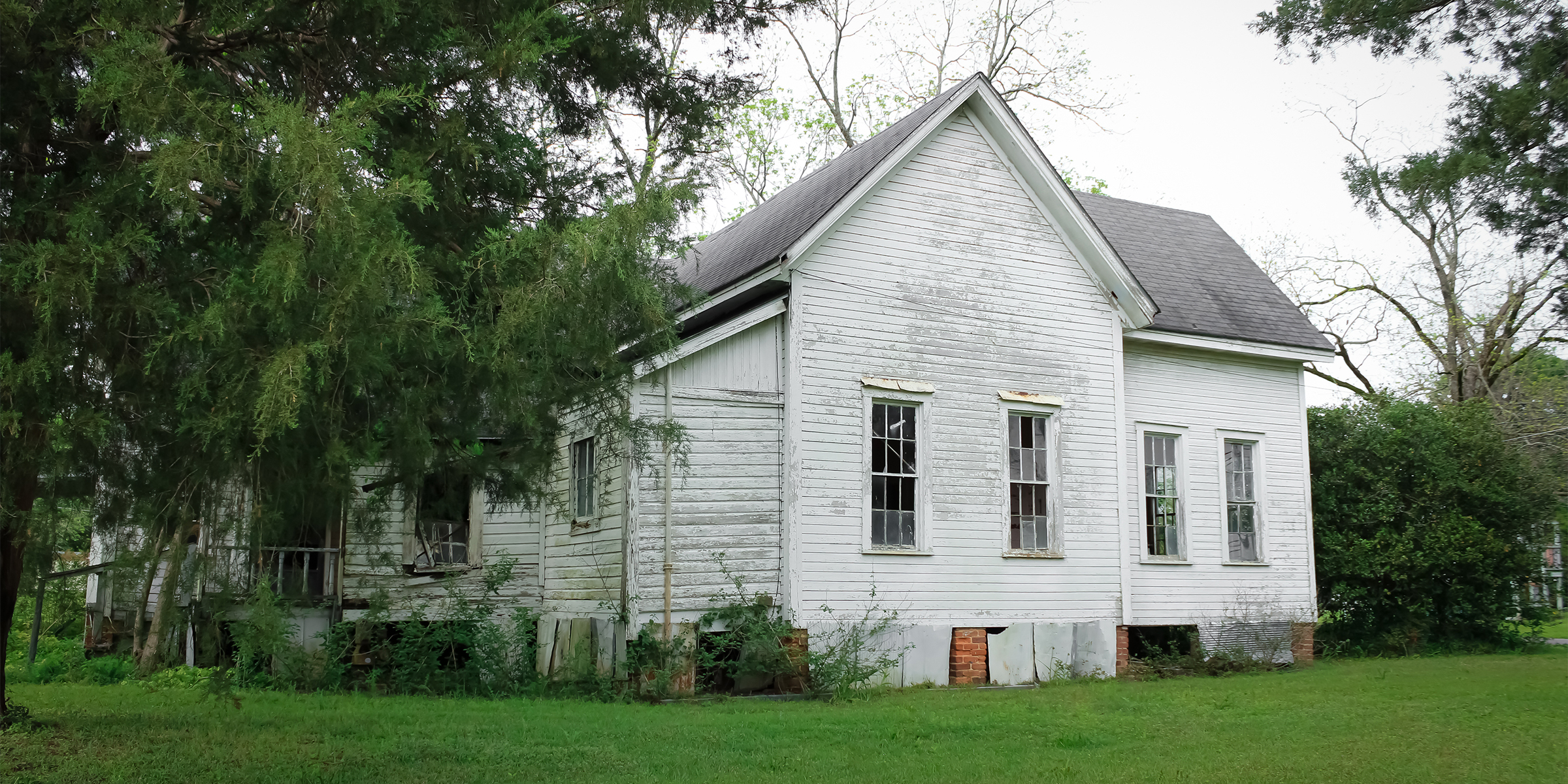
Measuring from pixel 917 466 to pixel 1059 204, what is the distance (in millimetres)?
4161

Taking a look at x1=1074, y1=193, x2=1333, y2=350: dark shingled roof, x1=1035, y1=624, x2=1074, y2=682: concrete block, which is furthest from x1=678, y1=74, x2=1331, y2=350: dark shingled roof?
x1=1035, y1=624, x2=1074, y2=682: concrete block

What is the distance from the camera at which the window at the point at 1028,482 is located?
51.7 ft

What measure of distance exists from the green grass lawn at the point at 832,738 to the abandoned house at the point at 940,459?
1.72 metres

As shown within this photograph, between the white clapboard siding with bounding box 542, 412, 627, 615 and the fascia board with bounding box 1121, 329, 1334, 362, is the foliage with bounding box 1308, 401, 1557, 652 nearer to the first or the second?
the fascia board with bounding box 1121, 329, 1334, 362

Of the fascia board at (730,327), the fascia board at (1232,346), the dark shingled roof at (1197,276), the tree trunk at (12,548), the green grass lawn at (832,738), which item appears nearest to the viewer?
the tree trunk at (12,548)

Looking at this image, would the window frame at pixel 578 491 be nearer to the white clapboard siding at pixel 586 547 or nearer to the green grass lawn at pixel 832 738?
the white clapboard siding at pixel 586 547

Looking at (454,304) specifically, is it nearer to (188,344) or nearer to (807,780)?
(188,344)

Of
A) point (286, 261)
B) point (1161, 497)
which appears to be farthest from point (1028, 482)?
point (286, 261)

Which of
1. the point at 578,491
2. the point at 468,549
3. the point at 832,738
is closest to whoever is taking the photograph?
the point at 832,738

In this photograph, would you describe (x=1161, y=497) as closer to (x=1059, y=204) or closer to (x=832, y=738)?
(x=1059, y=204)

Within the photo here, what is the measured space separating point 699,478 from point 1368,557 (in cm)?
1146

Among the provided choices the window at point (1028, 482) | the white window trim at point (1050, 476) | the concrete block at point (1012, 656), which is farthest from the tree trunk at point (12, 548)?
the window at point (1028, 482)

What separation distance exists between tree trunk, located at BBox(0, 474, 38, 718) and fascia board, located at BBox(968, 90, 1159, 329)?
38.5 ft

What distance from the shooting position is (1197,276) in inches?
768
